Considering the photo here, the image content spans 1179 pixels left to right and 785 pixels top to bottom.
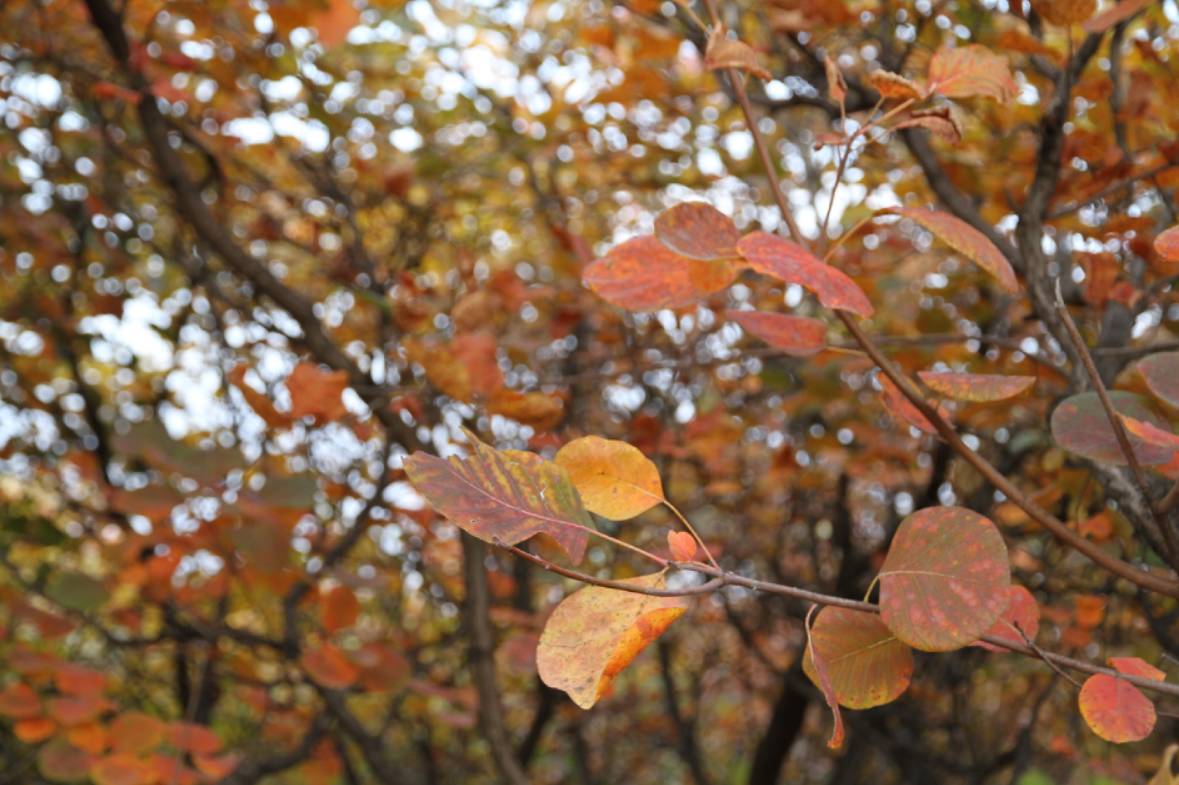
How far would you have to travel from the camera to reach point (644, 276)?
625 millimetres

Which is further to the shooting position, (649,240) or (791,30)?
(791,30)

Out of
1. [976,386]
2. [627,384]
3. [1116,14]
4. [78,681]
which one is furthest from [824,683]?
[627,384]

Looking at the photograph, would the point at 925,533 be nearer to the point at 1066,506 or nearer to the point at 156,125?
the point at 1066,506

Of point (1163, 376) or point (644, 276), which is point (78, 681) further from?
point (1163, 376)

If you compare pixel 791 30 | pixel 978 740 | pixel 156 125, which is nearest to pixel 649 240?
pixel 791 30

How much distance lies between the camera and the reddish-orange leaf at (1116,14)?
73 centimetres

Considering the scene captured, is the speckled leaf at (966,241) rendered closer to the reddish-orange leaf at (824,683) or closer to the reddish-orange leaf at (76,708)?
the reddish-orange leaf at (824,683)

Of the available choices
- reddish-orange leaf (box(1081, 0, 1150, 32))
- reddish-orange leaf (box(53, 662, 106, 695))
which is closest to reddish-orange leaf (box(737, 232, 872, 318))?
reddish-orange leaf (box(1081, 0, 1150, 32))

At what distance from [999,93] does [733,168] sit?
127cm

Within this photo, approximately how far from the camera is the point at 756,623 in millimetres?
2441

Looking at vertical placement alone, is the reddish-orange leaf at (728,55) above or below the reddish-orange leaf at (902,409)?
above

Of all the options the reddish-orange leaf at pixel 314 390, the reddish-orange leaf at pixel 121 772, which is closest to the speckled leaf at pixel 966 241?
the reddish-orange leaf at pixel 314 390

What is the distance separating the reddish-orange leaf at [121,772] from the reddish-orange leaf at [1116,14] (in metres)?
1.27

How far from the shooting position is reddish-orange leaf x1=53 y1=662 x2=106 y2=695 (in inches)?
54.4
